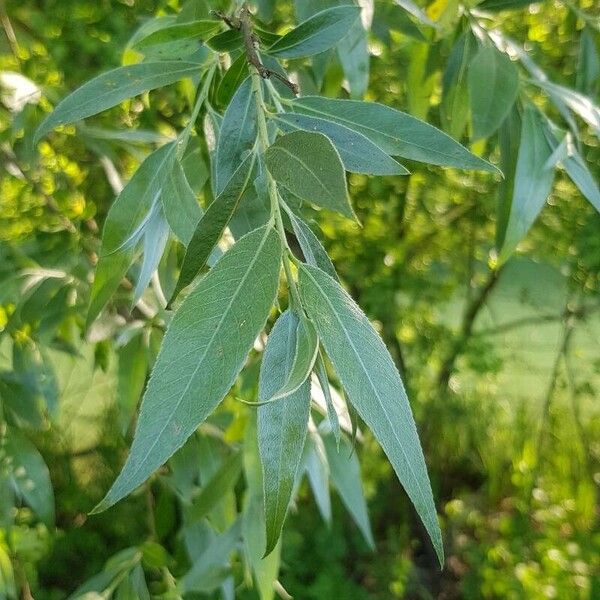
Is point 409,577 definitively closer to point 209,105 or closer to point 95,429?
point 95,429

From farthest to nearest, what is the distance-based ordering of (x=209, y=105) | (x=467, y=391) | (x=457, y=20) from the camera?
1. (x=467, y=391)
2. (x=457, y=20)
3. (x=209, y=105)

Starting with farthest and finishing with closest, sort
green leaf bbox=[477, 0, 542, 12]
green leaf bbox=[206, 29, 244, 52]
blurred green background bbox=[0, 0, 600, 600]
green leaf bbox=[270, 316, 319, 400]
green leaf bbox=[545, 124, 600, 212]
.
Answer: blurred green background bbox=[0, 0, 600, 600] → green leaf bbox=[477, 0, 542, 12] → green leaf bbox=[545, 124, 600, 212] → green leaf bbox=[206, 29, 244, 52] → green leaf bbox=[270, 316, 319, 400]

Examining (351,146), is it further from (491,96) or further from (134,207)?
(491,96)

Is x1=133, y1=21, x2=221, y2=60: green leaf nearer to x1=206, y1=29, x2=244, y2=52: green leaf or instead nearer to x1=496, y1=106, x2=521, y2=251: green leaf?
x1=206, y1=29, x2=244, y2=52: green leaf

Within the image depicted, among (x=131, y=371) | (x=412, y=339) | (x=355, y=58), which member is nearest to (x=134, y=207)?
(x=355, y=58)

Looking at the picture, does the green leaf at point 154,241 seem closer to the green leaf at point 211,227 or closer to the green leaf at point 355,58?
the green leaf at point 211,227

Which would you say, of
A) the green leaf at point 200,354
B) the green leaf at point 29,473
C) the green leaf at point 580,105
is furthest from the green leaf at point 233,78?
the green leaf at point 29,473

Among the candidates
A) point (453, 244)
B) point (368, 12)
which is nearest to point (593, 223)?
point (453, 244)

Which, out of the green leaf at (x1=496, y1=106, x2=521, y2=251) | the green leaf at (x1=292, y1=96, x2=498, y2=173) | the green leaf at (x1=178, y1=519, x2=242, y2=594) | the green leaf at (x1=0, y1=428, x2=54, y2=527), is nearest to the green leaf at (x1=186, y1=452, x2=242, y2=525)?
the green leaf at (x1=178, y1=519, x2=242, y2=594)
